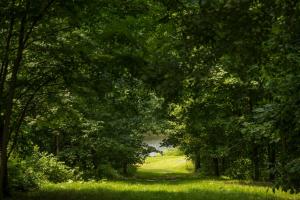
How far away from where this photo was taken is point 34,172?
70.2 ft

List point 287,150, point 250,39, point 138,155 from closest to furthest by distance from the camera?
point 250,39, point 287,150, point 138,155

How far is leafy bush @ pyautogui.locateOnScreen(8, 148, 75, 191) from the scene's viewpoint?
19.5m

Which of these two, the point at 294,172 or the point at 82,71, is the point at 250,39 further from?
the point at 82,71

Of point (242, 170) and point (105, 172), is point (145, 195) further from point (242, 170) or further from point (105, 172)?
point (242, 170)

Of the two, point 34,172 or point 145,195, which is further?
point 34,172

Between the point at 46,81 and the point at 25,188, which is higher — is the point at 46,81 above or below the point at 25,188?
above

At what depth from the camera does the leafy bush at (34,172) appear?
19.5m

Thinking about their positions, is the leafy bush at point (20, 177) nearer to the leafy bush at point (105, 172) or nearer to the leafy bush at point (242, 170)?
the leafy bush at point (105, 172)

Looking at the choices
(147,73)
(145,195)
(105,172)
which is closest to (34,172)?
(145,195)

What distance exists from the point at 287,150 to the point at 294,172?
6.27 feet

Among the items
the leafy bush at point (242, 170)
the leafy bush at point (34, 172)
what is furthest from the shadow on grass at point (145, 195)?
the leafy bush at point (242, 170)

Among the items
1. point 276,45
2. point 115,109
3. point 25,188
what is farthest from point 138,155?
point 276,45

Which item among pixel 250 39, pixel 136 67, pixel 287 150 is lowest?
pixel 287 150

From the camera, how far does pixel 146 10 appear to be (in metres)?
14.0
